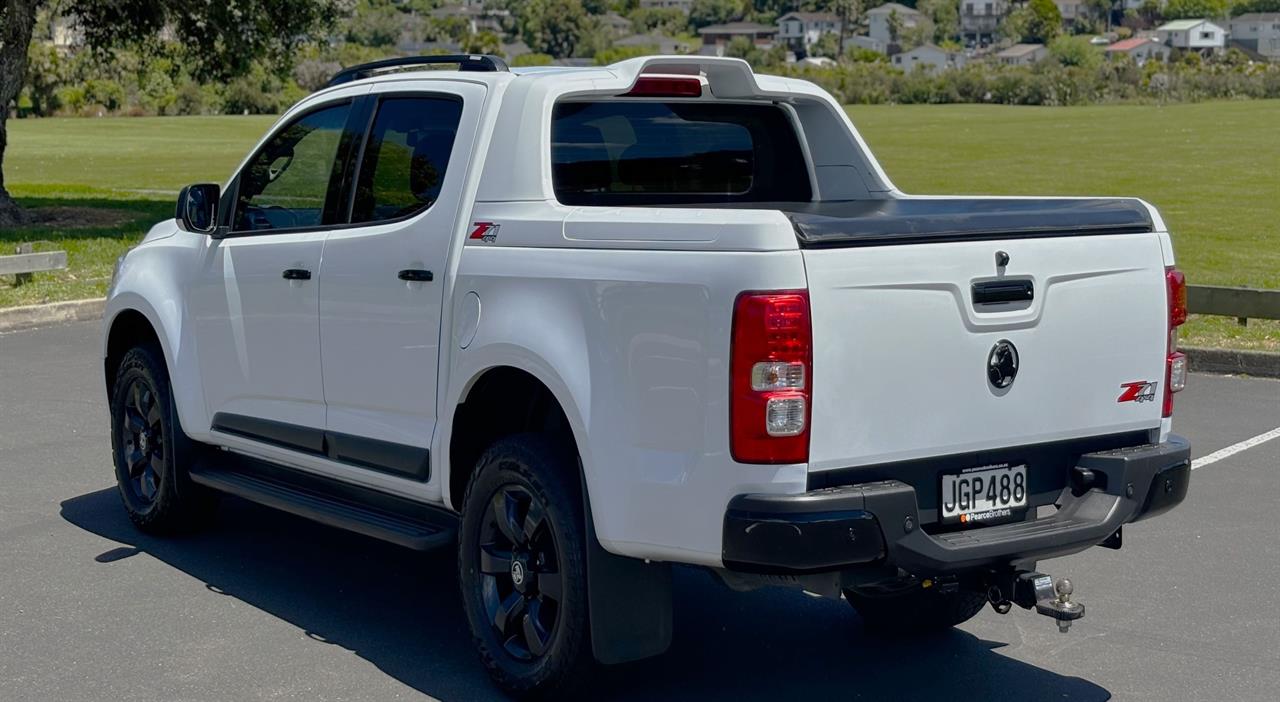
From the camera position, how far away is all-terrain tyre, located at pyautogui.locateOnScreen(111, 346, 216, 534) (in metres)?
7.30

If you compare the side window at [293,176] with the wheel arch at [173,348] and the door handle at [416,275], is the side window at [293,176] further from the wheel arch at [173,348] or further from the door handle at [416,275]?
the door handle at [416,275]

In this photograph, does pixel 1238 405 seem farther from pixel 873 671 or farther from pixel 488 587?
pixel 488 587

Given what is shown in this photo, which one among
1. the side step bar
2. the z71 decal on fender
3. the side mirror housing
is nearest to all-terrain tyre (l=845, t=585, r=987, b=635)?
the side step bar

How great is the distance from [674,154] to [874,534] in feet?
7.20

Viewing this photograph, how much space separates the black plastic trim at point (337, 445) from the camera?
5.86 meters

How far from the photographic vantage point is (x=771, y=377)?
4.53 m

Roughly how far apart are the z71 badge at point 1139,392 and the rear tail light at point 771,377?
1308 millimetres

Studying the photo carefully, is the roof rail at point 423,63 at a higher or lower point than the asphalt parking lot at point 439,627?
higher

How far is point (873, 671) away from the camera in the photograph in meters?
5.74

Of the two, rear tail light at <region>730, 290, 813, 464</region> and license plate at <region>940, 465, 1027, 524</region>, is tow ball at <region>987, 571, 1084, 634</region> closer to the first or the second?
license plate at <region>940, 465, 1027, 524</region>

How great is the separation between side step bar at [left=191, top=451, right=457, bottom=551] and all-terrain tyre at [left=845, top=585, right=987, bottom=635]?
155 centimetres

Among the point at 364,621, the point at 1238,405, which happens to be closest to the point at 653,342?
the point at 364,621

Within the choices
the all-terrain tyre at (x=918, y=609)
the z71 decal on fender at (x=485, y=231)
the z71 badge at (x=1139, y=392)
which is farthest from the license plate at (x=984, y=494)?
the z71 decal on fender at (x=485, y=231)

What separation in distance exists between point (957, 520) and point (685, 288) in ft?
3.61
